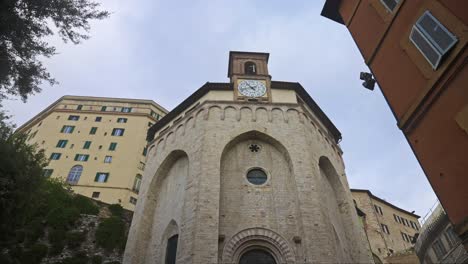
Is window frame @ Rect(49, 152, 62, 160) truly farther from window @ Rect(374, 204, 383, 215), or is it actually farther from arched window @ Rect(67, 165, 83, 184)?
window @ Rect(374, 204, 383, 215)

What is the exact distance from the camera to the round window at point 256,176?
1447cm

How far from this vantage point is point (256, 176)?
1469cm

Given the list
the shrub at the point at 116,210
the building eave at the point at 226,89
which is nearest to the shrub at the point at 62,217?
the shrub at the point at 116,210

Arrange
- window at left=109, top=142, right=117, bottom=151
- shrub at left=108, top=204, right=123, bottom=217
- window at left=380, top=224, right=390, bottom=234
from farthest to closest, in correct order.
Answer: window at left=109, top=142, right=117, bottom=151, window at left=380, top=224, right=390, bottom=234, shrub at left=108, top=204, right=123, bottom=217

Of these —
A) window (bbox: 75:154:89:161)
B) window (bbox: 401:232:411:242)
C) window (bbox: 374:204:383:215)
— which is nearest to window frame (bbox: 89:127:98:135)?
window (bbox: 75:154:89:161)

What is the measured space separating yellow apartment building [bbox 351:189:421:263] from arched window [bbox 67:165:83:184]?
107 feet

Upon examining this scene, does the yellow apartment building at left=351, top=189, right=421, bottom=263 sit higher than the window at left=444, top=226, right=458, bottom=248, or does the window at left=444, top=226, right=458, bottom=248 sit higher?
the yellow apartment building at left=351, top=189, right=421, bottom=263

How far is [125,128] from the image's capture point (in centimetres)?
4056

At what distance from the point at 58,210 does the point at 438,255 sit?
25.5 m

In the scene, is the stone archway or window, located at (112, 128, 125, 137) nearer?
the stone archway

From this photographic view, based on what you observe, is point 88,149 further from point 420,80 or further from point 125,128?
point 420,80

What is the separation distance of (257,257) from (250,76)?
10.9 meters

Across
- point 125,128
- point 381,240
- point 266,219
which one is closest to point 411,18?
point 266,219

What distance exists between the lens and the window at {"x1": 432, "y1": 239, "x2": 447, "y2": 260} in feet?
64.3
